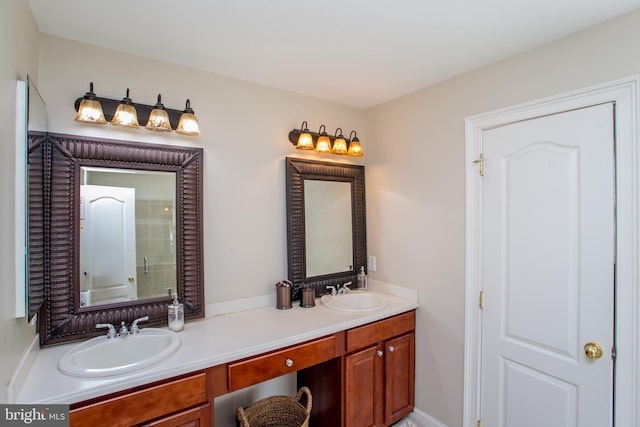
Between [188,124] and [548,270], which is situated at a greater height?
[188,124]

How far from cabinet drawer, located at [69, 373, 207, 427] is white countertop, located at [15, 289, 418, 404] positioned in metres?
0.05

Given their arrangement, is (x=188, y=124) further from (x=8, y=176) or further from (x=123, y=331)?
(x=123, y=331)

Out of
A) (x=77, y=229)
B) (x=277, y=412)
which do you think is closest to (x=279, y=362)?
(x=277, y=412)

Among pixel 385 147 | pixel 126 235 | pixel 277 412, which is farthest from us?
pixel 385 147

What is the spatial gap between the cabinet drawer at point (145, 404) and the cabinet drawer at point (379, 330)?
0.91 m

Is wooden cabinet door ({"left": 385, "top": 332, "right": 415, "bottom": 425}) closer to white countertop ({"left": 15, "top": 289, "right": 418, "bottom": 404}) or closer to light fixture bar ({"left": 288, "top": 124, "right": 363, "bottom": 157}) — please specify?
white countertop ({"left": 15, "top": 289, "right": 418, "bottom": 404})

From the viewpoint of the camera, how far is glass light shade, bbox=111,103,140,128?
1.70 metres

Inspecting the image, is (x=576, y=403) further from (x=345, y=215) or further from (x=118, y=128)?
(x=118, y=128)

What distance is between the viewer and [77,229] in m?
1.65

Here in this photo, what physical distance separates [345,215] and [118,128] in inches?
66.1

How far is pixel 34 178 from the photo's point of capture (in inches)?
56.5

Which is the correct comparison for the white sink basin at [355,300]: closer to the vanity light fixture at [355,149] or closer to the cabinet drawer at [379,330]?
the cabinet drawer at [379,330]

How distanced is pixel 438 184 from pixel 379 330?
1.07 metres

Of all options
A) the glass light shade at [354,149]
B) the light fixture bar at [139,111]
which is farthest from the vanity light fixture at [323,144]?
the light fixture bar at [139,111]
